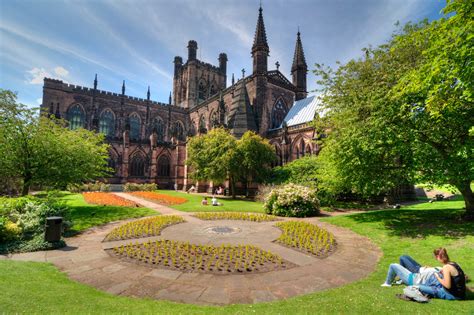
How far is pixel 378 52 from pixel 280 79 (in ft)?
81.9

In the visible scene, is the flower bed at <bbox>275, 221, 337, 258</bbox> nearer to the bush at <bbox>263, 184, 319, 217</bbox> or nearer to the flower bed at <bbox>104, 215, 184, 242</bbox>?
the bush at <bbox>263, 184, 319, 217</bbox>

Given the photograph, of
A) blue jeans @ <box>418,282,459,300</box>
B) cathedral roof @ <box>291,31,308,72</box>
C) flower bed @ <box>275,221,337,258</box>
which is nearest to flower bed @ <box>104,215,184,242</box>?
flower bed @ <box>275,221,337,258</box>

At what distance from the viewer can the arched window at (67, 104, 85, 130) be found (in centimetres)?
4153

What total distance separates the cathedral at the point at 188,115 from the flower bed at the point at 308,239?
18.5 m

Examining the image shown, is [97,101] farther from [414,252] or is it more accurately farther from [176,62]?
[414,252]

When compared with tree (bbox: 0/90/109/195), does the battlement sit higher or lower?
higher

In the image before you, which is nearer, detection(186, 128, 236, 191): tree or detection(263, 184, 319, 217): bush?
detection(263, 184, 319, 217): bush

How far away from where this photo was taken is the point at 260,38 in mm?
35375

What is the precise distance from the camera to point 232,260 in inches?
241

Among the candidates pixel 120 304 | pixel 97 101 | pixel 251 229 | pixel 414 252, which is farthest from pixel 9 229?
pixel 97 101

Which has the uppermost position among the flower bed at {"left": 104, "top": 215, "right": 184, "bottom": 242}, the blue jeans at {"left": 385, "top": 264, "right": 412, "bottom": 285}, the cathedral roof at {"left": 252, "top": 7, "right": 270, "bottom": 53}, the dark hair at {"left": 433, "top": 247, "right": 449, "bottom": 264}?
the cathedral roof at {"left": 252, "top": 7, "right": 270, "bottom": 53}

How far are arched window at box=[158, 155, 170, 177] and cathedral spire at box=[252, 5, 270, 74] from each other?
22.1 m

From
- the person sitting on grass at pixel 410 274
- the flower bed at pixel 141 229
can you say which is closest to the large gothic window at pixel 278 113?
the flower bed at pixel 141 229

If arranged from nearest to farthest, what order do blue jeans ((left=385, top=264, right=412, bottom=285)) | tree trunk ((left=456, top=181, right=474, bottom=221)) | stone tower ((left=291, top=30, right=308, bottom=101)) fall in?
blue jeans ((left=385, top=264, right=412, bottom=285)), tree trunk ((left=456, top=181, right=474, bottom=221)), stone tower ((left=291, top=30, right=308, bottom=101))
